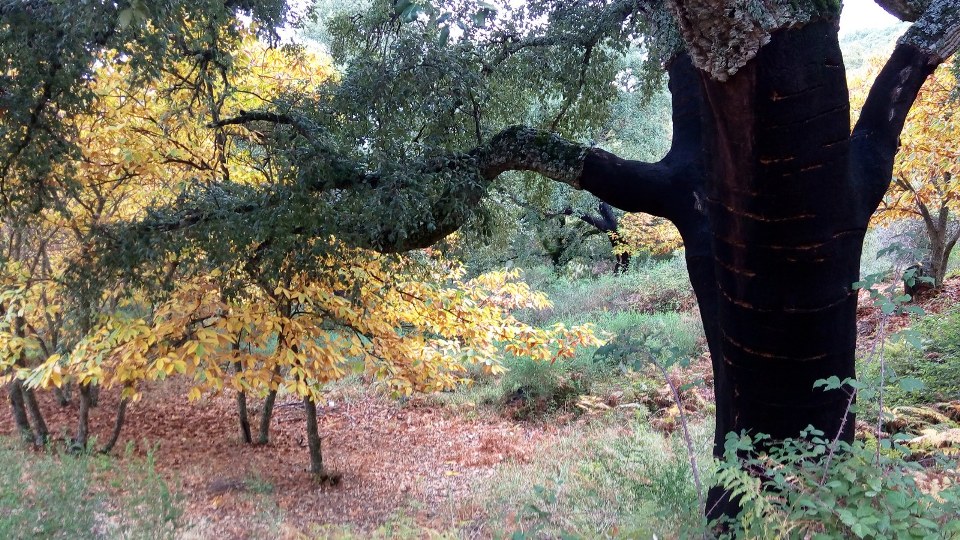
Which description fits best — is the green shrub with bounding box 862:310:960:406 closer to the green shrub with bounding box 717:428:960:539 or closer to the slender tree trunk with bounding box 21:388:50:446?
the green shrub with bounding box 717:428:960:539

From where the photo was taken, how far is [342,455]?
792 cm

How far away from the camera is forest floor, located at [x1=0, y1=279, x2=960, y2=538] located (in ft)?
16.4

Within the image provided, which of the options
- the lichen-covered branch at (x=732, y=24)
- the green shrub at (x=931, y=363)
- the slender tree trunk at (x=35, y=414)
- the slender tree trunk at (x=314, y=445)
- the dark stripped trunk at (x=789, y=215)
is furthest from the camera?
the slender tree trunk at (x=35, y=414)

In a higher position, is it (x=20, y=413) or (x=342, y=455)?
(x=20, y=413)

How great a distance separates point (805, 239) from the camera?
268 centimetres

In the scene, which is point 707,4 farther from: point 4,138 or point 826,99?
point 4,138

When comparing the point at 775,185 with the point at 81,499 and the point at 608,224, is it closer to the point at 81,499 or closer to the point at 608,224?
the point at 81,499

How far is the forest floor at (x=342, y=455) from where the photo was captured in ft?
16.4

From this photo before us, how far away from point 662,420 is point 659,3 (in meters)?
5.46

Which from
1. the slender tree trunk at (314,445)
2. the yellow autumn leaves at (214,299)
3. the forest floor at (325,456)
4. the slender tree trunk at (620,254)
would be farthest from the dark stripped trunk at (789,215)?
the slender tree trunk at (620,254)

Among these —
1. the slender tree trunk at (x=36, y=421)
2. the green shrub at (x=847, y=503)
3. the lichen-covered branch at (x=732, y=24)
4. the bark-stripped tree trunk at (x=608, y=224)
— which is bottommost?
the green shrub at (x=847, y=503)

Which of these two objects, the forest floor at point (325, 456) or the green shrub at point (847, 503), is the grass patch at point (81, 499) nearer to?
the forest floor at point (325, 456)

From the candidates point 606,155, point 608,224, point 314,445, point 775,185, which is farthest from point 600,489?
point 608,224

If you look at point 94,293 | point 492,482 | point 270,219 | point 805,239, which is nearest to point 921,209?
point 492,482
